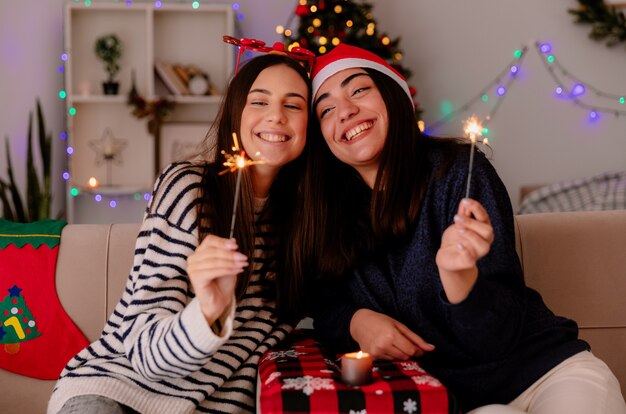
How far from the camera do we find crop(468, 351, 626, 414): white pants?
1413mm

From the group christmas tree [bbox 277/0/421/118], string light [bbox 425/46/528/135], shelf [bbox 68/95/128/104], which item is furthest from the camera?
string light [bbox 425/46/528/135]

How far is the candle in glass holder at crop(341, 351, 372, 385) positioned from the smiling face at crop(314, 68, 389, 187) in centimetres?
60

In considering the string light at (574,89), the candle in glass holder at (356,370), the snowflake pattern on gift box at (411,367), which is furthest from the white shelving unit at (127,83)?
the candle in glass holder at (356,370)

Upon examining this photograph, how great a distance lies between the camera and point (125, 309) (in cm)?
170

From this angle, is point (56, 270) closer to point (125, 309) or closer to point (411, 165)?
point (125, 309)

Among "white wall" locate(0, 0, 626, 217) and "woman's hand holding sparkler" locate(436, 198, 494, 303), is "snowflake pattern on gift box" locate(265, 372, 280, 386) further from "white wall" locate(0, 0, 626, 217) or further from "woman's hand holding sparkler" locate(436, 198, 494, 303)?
"white wall" locate(0, 0, 626, 217)

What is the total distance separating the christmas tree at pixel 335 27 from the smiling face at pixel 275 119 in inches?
80.3

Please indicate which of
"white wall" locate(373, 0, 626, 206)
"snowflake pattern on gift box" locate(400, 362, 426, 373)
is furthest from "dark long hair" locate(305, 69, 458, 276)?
"white wall" locate(373, 0, 626, 206)

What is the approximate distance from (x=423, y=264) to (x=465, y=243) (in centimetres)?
34

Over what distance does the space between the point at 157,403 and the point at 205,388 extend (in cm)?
11

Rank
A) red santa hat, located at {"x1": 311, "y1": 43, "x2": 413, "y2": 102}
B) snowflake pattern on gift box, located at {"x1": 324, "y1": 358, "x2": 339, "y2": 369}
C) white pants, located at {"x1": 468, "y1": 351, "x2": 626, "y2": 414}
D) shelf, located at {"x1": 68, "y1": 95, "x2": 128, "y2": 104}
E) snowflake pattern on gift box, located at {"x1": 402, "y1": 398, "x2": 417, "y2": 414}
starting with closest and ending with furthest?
snowflake pattern on gift box, located at {"x1": 402, "y1": 398, "x2": 417, "y2": 414}
white pants, located at {"x1": 468, "y1": 351, "x2": 626, "y2": 414}
snowflake pattern on gift box, located at {"x1": 324, "y1": 358, "x2": 339, "y2": 369}
red santa hat, located at {"x1": 311, "y1": 43, "x2": 413, "y2": 102}
shelf, located at {"x1": 68, "y1": 95, "x2": 128, "y2": 104}

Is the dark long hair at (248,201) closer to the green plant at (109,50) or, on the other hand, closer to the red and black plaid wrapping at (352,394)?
the red and black plaid wrapping at (352,394)

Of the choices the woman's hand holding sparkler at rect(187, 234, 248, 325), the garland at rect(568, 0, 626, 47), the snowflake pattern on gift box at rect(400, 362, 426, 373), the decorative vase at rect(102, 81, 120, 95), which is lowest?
the snowflake pattern on gift box at rect(400, 362, 426, 373)

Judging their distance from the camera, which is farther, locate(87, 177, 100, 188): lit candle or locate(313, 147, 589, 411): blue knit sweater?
locate(87, 177, 100, 188): lit candle
